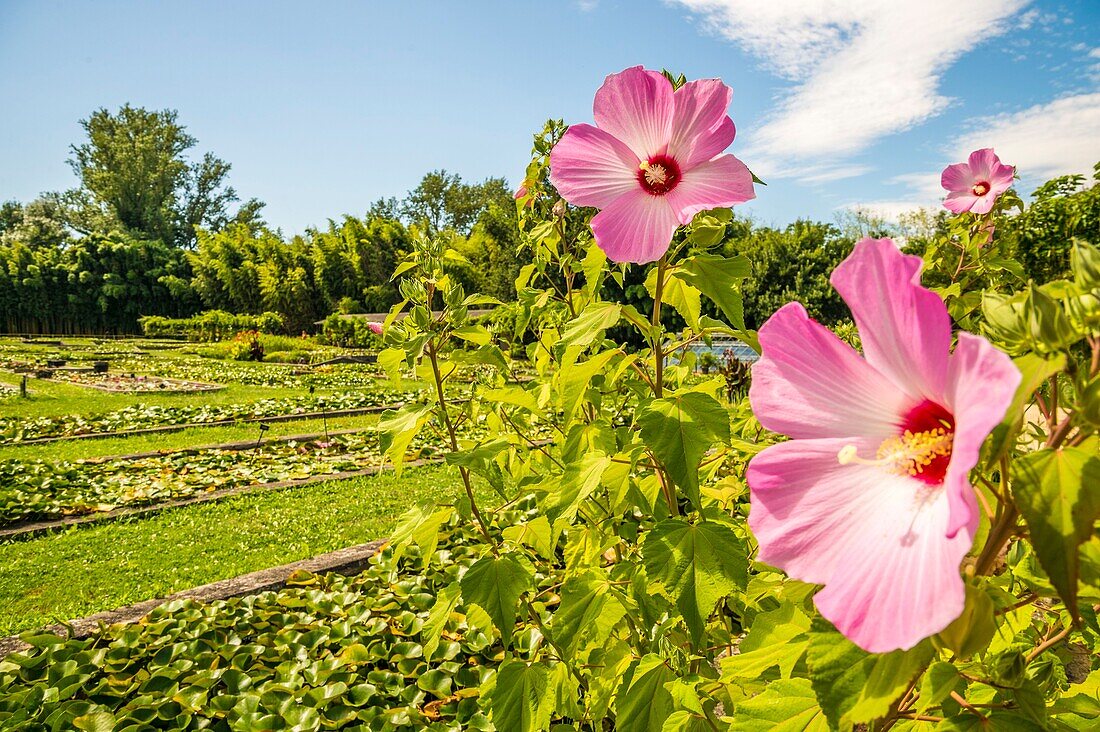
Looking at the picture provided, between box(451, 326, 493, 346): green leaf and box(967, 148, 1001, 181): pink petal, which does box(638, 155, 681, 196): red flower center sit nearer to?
box(451, 326, 493, 346): green leaf

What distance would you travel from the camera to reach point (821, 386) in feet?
1.65

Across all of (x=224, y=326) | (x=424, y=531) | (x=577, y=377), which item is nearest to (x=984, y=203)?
(x=577, y=377)

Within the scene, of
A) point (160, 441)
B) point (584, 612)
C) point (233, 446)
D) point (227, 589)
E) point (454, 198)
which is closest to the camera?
point (584, 612)

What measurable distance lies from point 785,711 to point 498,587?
24.4 inches

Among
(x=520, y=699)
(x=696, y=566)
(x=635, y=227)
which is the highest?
(x=635, y=227)

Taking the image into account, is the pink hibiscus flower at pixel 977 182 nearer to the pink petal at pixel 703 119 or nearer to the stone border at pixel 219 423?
the pink petal at pixel 703 119

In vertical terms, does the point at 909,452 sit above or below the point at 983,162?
below

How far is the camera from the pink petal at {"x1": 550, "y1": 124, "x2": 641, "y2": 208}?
883 mm

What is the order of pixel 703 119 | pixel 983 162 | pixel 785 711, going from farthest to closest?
pixel 983 162
pixel 703 119
pixel 785 711

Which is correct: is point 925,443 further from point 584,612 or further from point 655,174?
point 584,612

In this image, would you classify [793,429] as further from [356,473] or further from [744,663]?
[356,473]

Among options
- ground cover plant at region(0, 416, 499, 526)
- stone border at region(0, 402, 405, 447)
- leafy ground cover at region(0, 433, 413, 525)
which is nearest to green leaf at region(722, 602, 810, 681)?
ground cover plant at region(0, 416, 499, 526)

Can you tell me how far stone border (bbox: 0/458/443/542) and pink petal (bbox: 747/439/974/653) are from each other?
3218 millimetres

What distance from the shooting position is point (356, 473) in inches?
196
